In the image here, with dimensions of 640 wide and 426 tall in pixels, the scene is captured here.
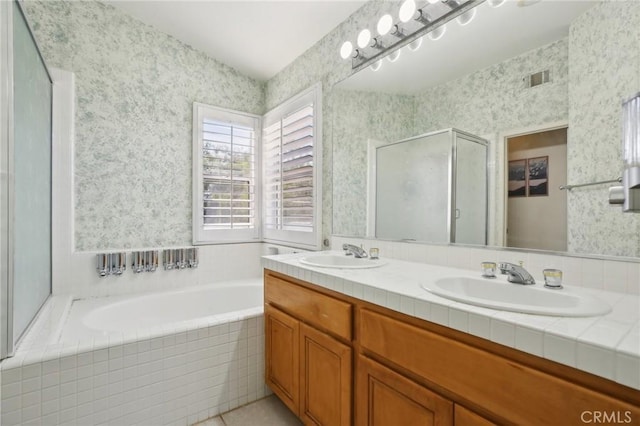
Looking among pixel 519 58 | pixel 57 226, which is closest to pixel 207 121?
pixel 57 226

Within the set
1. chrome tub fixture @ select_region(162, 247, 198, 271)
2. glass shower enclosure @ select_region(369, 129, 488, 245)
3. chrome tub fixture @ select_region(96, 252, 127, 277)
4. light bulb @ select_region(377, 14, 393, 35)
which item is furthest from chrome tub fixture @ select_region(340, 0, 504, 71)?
chrome tub fixture @ select_region(96, 252, 127, 277)

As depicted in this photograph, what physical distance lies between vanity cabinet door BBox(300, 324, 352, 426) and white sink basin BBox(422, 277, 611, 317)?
0.50 m

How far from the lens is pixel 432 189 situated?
1.63 metres

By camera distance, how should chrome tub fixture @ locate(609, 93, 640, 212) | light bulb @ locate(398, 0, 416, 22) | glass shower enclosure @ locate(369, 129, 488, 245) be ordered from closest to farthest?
chrome tub fixture @ locate(609, 93, 640, 212) < glass shower enclosure @ locate(369, 129, 488, 245) < light bulb @ locate(398, 0, 416, 22)

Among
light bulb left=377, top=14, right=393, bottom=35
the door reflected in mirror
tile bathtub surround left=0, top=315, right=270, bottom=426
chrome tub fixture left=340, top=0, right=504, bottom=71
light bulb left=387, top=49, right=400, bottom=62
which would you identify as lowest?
tile bathtub surround left=0, top=315, right=270, bottom=426

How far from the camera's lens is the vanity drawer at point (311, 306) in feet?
4.03

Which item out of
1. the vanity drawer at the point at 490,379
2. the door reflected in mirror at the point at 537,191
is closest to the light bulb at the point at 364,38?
the door reflected in mirror at the point at 537,191

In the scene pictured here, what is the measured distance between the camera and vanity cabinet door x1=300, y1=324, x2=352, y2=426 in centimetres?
122

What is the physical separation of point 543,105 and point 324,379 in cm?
144

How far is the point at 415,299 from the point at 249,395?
139 cm

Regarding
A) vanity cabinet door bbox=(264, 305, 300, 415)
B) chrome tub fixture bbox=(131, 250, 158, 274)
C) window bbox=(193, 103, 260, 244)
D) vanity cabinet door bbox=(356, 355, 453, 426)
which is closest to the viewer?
vanity cabinet door bbox=(356, 355, 453, 426)

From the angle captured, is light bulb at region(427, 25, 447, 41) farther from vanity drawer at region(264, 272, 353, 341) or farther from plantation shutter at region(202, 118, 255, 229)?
plantation shutter at region(202, 118, 255, 229)

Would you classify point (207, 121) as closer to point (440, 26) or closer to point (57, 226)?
point (57, 226)

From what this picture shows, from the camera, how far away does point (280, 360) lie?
65.7 inches
